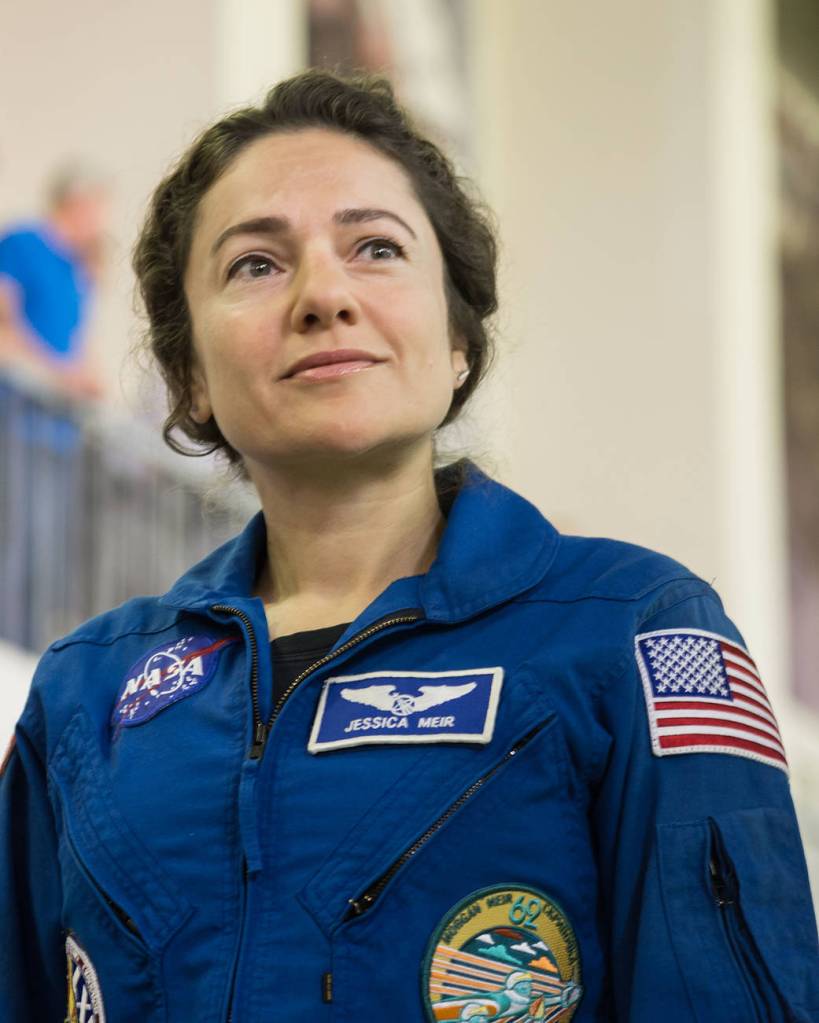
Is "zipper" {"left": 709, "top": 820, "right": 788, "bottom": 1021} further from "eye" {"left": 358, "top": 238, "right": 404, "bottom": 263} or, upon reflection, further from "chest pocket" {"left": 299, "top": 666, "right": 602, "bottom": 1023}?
"eye" {"left": 358, "top": 238, "right": 404, "bottom": 263}

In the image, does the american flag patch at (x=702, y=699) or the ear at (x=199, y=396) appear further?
the ear at (x=199, y=396)

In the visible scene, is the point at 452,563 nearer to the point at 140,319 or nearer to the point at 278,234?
the point at 278,234

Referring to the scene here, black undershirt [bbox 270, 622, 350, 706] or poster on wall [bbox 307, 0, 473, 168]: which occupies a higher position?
poster on wall [bbox 307, 0, 473, 168]

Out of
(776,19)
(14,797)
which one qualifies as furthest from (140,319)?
(776,19)

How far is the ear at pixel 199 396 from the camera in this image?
226cm

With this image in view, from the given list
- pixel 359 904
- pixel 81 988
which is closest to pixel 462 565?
pixel 359 904

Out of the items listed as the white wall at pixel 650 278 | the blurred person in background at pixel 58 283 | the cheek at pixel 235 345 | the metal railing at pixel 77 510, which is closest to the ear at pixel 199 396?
the cheek at pixel 235 345

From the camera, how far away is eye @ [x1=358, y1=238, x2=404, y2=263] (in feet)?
6.74

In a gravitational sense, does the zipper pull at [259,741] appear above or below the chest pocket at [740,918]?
above

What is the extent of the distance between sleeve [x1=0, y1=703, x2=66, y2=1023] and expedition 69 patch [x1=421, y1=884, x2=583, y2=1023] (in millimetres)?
555

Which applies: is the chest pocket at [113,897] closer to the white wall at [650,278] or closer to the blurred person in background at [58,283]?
the blurred person in background at [58,283]

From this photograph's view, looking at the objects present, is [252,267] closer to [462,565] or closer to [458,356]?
[458,356]

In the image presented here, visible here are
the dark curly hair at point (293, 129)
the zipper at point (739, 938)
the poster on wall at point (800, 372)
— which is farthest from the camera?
the poster on wall at point (800, 372)

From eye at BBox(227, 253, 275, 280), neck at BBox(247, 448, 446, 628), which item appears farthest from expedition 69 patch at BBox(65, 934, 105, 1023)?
eye at BBox(227, 253, 275, 280)
